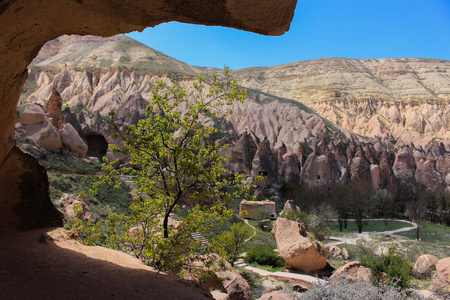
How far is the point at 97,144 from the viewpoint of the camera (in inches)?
1804

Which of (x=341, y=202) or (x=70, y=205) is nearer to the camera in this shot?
(x=70, y=205)

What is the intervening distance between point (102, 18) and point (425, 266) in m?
17.8

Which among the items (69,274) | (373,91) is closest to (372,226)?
(69,274)

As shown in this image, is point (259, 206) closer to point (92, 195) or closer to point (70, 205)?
point (92, 195)

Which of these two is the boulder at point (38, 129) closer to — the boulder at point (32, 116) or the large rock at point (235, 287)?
the boulder at point (32, 116)

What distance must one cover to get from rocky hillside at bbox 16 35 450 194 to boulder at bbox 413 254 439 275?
1087 inches

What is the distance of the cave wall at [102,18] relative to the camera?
4266mm

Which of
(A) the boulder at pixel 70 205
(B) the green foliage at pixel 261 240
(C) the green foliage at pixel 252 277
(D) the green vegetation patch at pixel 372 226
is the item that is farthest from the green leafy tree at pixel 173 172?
(D) the green vegetation patch at pixel 372 226

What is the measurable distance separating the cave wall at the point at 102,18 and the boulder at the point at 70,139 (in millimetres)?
26179

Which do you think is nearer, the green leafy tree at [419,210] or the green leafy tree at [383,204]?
the green leafy tree at [419,210]

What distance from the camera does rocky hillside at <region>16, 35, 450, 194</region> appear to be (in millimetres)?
45281

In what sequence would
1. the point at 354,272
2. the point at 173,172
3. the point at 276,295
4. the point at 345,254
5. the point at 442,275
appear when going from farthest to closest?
the point at 345,254 < the point at 354,272 < the point at 442,275 < the point at 276,295 < the point at 173,172

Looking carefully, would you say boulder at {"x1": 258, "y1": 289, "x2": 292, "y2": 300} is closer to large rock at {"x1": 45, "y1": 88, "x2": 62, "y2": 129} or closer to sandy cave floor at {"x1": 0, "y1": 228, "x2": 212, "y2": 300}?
sandy cave floor at {"x1": 0, "y1": 228, "x2": 212, "y2": 300}

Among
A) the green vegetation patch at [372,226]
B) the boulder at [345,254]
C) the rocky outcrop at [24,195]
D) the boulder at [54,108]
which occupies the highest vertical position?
the boulder at [54,108]
